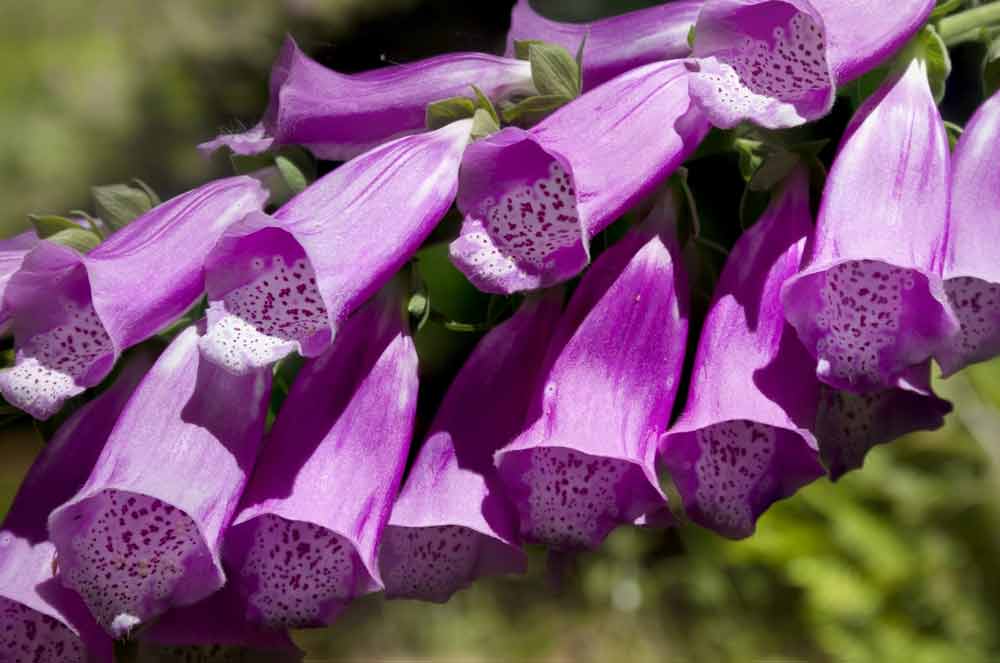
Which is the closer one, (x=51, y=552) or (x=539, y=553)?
(x=51, y=552)

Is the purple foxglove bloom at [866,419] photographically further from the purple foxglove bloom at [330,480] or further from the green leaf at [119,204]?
the green leaf at [119,204]

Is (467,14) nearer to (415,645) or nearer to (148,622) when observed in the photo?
(415,645)

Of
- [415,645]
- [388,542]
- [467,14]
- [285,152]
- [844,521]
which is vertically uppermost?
[285,152]

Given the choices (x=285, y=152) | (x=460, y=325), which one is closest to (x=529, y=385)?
(x=460, y=325)

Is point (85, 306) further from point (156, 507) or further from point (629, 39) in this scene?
point (629, 39)

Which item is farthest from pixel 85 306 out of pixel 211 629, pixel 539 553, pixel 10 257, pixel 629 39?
pixel 539 553

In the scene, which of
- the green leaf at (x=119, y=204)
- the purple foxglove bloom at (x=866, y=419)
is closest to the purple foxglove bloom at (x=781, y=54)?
the purple foxglove bloom at (x=866, y=419)
